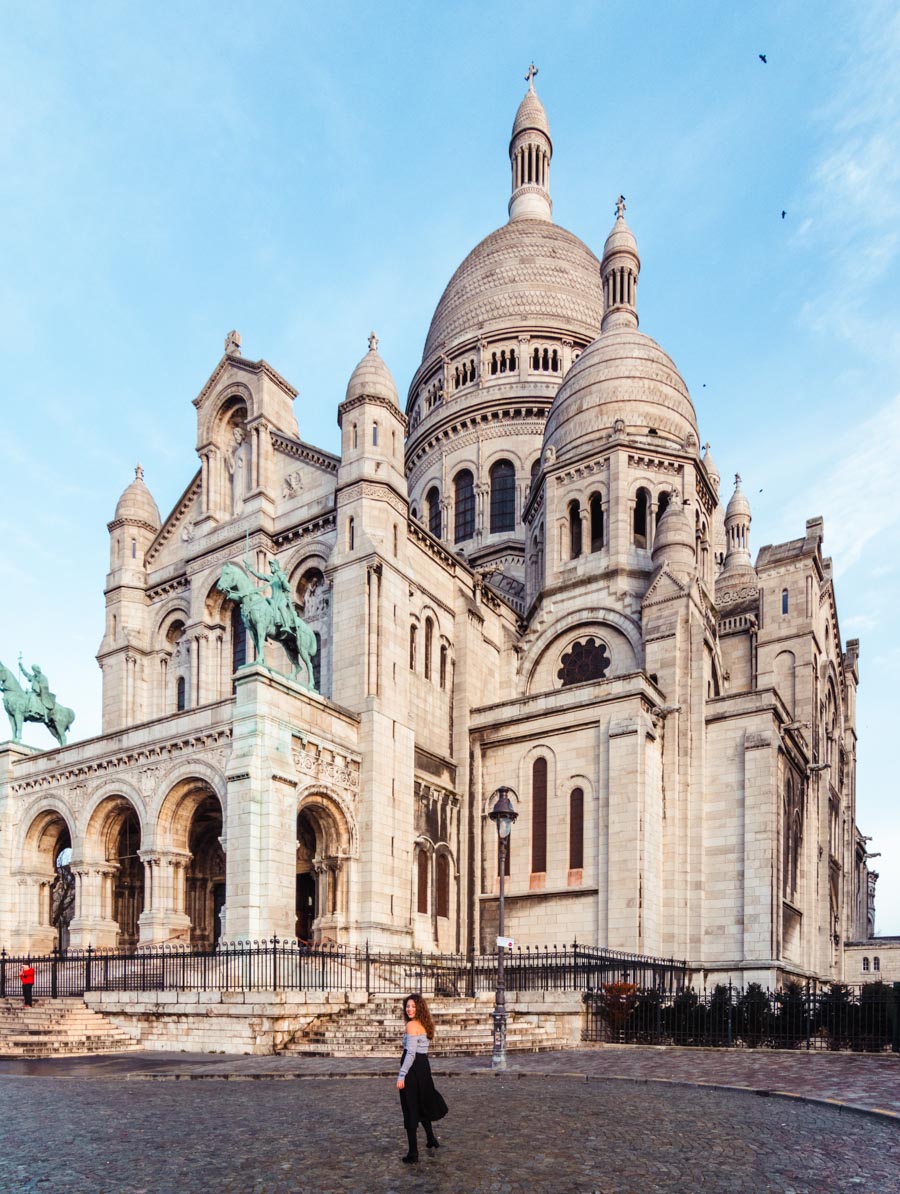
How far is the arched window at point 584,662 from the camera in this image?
123 feet

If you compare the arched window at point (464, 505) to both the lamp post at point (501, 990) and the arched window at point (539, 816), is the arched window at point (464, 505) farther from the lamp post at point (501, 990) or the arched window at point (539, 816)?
the lamp post at point (501, 990)

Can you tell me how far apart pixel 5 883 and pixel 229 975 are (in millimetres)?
13661

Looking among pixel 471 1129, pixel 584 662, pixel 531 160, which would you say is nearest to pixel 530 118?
pixel 531 160

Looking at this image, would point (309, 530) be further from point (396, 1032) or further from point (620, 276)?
point (620, 276)

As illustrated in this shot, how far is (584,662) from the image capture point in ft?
125

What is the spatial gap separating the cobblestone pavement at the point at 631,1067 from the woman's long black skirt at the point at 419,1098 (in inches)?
266

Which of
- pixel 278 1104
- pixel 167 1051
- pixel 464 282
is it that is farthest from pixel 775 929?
pixel 464 282

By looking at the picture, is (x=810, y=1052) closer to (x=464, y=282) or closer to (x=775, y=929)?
(x=775, y=929)

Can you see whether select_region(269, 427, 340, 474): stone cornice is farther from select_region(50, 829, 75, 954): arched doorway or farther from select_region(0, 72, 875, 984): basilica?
select_region(50, 829, 75, 954): arched doorway

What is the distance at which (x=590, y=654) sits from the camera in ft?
125

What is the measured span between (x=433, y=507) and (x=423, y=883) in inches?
1062

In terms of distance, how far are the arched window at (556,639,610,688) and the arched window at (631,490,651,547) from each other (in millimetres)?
4423

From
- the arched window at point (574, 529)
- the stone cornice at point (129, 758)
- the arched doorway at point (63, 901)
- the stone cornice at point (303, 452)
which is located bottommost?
the arched doorway at point (63, 901)

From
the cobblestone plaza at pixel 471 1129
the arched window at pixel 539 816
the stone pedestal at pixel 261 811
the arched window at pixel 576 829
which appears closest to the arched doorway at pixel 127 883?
the stone pedestal at pixel 261 811
